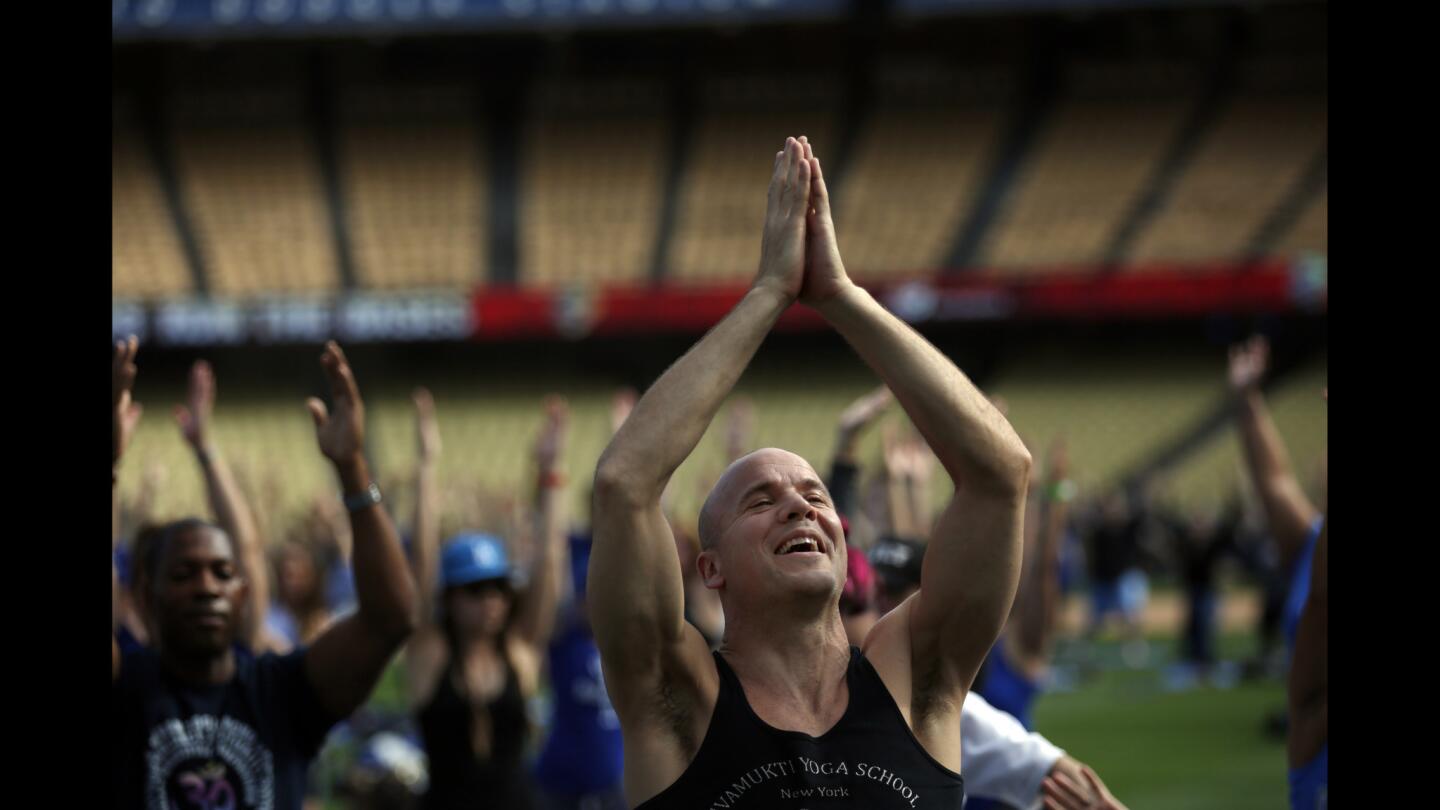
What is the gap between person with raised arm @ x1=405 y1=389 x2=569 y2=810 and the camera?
5.75 metres

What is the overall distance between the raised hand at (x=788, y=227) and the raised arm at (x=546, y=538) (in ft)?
9.19

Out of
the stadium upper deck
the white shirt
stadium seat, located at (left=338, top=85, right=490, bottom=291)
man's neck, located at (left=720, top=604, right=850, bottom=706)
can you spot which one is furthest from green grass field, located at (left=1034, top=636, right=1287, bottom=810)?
stadium seat, located at (left=338, top=85, right=490, bottom=291)

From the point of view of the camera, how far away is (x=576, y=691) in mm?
7062

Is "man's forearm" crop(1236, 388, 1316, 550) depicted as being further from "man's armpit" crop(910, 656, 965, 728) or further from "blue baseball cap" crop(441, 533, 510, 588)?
"blue baseball cap" crop(441, 533, 510, 588)

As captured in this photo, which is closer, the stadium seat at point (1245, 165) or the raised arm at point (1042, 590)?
the raised arm at point (1042, 590)

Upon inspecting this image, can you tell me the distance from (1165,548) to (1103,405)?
3.42 meters

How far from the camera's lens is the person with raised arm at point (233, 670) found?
3801 mm

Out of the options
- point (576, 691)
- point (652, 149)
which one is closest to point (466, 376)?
point (652, 149)

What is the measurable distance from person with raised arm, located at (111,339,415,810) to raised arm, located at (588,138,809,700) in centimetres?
109

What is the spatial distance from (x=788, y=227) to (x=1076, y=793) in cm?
149

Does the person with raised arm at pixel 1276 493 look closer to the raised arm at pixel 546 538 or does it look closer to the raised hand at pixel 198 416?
the raised arm at pixel 546 538

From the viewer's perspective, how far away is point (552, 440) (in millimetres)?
6082

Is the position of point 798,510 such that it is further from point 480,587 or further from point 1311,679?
point 480,587

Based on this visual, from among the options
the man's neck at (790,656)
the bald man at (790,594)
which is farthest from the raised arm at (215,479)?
the man's neck at (790,656)
